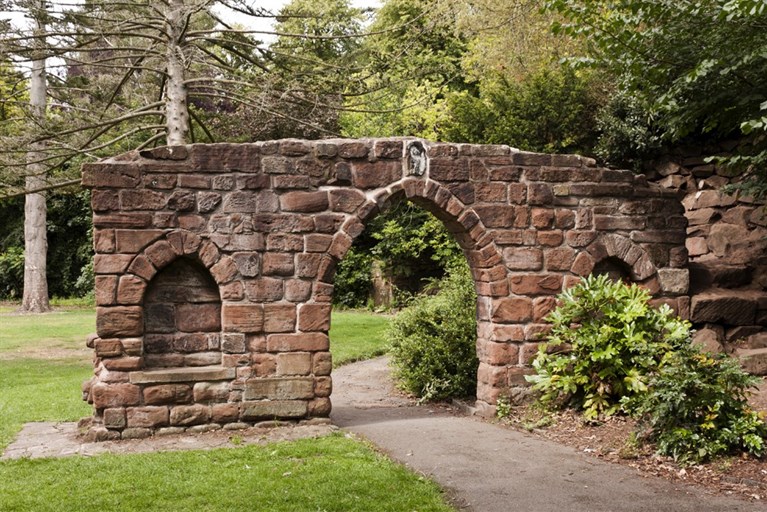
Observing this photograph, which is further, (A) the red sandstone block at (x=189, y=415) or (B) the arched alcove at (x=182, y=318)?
(B) the arched alcove at (x=182, y=318)

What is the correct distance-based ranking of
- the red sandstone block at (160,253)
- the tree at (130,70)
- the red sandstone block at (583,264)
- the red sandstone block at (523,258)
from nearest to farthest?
1. the red sandstone block at (160,253)
2. the red sandstone block at (523,258)
3. the red sandstone block at (583,264)
4. the tree at (130,70)

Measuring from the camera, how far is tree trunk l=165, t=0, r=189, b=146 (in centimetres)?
1209

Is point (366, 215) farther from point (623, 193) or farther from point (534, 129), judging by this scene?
point (534, 129)

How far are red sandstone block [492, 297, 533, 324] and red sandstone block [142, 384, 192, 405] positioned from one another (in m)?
3.31

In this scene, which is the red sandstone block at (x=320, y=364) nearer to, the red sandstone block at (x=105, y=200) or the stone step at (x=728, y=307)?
the red sandstone block at (x=105, y=200)

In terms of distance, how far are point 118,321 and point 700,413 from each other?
5.33 metres

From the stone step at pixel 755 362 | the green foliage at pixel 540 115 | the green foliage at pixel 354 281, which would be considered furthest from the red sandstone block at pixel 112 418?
the green foliage at pixel 354 281

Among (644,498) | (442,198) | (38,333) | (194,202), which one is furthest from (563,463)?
(38,333)

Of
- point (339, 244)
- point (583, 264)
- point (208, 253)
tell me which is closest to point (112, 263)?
point (208, 253)

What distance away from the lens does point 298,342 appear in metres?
7.82

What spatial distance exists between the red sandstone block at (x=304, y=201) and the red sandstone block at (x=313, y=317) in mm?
979

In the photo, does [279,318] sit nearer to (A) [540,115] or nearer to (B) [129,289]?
(B) [129,289]

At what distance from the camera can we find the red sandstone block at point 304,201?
7.83 meters

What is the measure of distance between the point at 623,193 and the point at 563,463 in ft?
12.0
